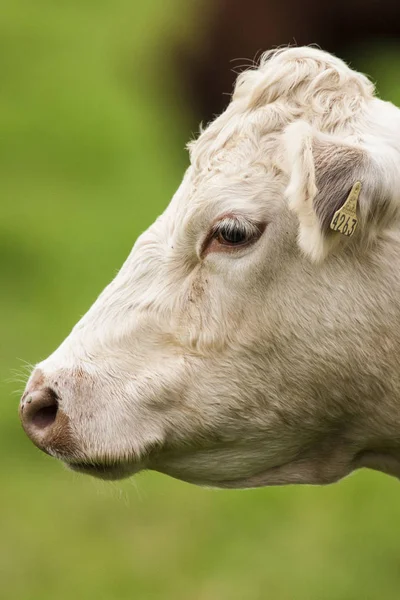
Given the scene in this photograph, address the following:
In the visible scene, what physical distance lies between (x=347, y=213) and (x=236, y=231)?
36cm

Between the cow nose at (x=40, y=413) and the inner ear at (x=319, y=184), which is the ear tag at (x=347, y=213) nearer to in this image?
the inner ear at (x=319, y=184)

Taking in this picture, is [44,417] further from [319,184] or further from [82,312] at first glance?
[82,312]

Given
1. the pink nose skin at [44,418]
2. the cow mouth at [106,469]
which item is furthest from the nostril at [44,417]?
the cow mouth at [106,469]

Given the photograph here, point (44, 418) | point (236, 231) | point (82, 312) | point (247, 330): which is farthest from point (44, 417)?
point (82, 312)

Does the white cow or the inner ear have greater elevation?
the inner ear

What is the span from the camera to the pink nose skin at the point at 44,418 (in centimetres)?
360

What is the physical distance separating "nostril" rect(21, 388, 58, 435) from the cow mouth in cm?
15

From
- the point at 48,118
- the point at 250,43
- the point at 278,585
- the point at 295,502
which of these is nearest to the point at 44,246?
the point at 250,43

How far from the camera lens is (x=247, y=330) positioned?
3.62 metres

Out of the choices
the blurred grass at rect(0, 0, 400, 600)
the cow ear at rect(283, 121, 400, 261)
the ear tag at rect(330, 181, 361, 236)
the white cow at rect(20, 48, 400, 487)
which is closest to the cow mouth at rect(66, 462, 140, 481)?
the white cow at rect(20, 48, 400, 487)

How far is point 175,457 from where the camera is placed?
3.76m

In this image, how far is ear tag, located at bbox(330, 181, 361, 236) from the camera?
10.9ft

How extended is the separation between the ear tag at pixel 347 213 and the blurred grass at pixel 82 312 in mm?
1201

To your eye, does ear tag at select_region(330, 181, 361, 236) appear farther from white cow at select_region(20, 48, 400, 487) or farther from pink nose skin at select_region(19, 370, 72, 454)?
pink nose skin at select_region(19, 370, 72, 454)
